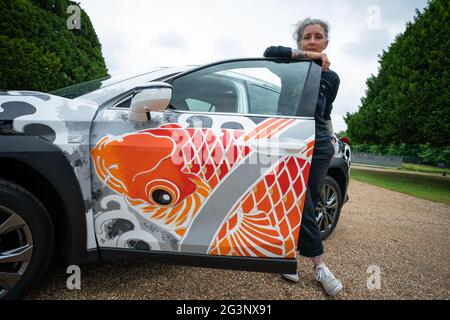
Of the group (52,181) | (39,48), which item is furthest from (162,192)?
(39,48)

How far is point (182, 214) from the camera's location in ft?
4.75

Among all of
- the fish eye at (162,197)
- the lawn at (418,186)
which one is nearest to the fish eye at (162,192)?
the fish eye at (162,197)

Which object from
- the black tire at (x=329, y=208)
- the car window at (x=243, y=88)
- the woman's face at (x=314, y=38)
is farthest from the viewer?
the black tire at (x=329, y=208)

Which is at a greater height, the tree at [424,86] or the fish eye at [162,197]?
the tree at [424,86]

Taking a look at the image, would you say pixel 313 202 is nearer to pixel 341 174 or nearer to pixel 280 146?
pixel 280 146

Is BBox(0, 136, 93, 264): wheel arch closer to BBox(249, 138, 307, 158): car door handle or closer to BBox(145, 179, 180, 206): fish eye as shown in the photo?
BBox(145, 179, 180, 206): fish eye

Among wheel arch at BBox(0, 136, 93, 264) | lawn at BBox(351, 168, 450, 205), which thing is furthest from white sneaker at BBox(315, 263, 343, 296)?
lawn at BBox(351, 168, 450, 205)

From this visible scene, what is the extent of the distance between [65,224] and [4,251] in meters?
0.35

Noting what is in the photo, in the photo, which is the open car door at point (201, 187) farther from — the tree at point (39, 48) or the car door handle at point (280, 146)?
the tree at point (39, 48)

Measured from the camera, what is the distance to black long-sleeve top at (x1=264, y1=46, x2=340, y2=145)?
68.2 inches

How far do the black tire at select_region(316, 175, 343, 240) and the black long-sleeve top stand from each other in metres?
1.00

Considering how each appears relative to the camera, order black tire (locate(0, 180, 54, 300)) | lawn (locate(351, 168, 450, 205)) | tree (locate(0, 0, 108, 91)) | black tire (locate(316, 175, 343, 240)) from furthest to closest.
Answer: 1. tree (locate(0, 0, 108, 91))
2. lawn (locate(351, 168, 450, 205))
3. black tire (locate(316, 175, 343, 240))
4. black tire (locate(0, 180, 54, 300))

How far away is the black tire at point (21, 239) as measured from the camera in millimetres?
1333

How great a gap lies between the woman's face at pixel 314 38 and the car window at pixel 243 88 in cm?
39
